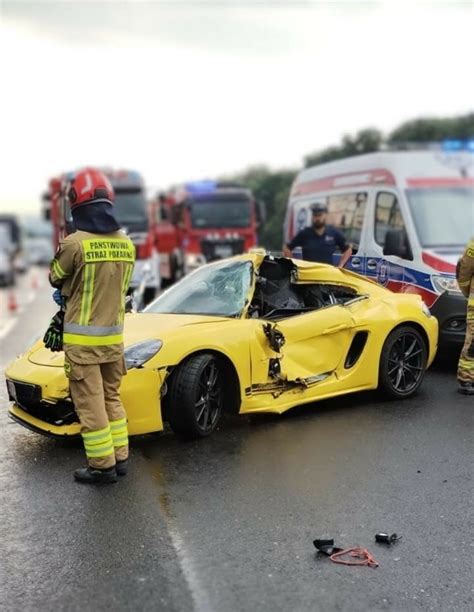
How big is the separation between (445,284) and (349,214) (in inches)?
91.2

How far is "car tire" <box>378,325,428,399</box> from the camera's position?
22.2 ft

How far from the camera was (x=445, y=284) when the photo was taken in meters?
8.05

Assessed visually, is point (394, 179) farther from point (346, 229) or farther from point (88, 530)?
point (88, 530)

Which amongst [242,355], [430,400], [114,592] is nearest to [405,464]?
[242,355]

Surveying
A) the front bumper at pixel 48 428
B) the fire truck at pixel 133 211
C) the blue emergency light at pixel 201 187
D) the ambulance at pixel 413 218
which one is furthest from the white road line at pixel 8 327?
the front bumper at pixel 48 428

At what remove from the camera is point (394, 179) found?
9.26 metres

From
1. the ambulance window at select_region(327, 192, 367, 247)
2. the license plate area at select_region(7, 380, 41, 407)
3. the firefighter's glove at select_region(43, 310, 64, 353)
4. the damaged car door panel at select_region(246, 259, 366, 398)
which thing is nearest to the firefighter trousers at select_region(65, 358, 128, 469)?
the firefighter's glove at select_region(43, 310, 64, 353)

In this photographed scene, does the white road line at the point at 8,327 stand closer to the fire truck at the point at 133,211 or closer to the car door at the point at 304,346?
the fire truck at the point at 133,211

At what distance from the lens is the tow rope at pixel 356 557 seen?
3695 mm

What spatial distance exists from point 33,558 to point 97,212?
Answer: 2089 mm

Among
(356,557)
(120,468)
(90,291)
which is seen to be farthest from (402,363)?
(356,557)

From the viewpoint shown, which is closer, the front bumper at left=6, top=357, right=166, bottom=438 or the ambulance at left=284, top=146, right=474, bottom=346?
the front bumper at left=6, top=357, right=166, bottom=438

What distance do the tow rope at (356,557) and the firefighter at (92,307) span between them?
5.44 ft

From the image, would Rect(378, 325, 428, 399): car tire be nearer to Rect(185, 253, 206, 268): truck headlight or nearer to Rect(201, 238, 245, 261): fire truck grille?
Rect(185, 253, 206, 268): truck headlight
